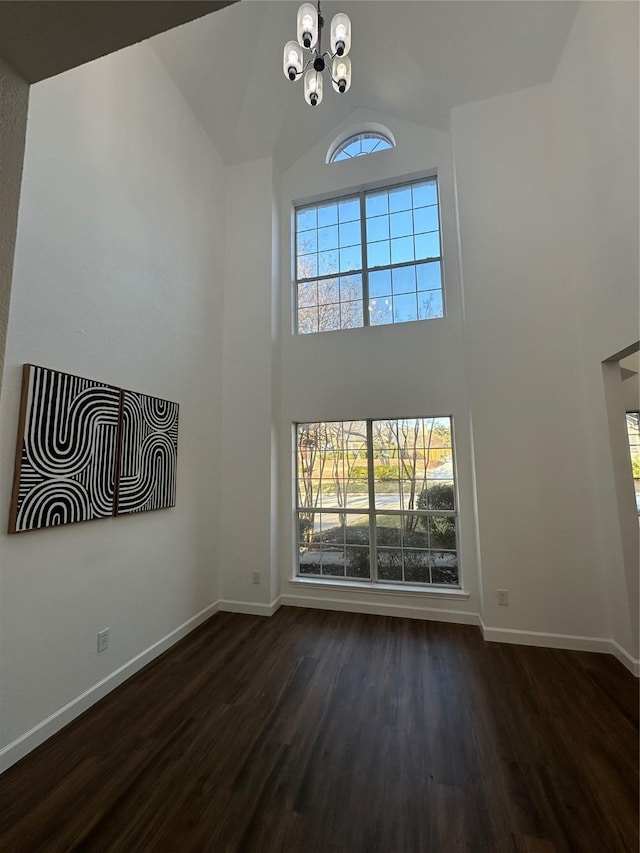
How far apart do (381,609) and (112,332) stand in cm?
344

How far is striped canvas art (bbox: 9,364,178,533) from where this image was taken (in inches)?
82.2

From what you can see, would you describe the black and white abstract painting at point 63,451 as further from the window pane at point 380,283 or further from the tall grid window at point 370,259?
the window pane at point 380,283

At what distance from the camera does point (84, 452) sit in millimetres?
2426

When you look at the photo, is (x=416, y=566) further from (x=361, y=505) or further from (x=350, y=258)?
(x=350, y=258)

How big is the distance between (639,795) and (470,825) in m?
0.81

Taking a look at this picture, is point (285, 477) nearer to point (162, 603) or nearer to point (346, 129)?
point (162, 603)

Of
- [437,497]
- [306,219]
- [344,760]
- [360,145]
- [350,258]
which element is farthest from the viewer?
[306,219]

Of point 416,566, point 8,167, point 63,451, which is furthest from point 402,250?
point 8,167

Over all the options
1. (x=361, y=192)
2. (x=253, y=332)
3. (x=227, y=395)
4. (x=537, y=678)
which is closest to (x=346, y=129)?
(x=361, y=192)

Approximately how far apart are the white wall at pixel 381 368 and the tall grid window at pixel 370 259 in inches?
6.4

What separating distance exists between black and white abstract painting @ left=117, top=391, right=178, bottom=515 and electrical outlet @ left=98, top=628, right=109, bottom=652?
2.54 feet

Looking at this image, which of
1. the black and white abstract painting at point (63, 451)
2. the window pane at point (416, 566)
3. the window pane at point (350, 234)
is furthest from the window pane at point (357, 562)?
the window pane at point (350, 234)

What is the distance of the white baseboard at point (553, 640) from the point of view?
119 inches

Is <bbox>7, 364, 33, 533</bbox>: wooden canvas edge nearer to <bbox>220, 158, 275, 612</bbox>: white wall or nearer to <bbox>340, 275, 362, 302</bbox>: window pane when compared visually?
<bbox>220, 158, 275, 612</bbox>: white wall
